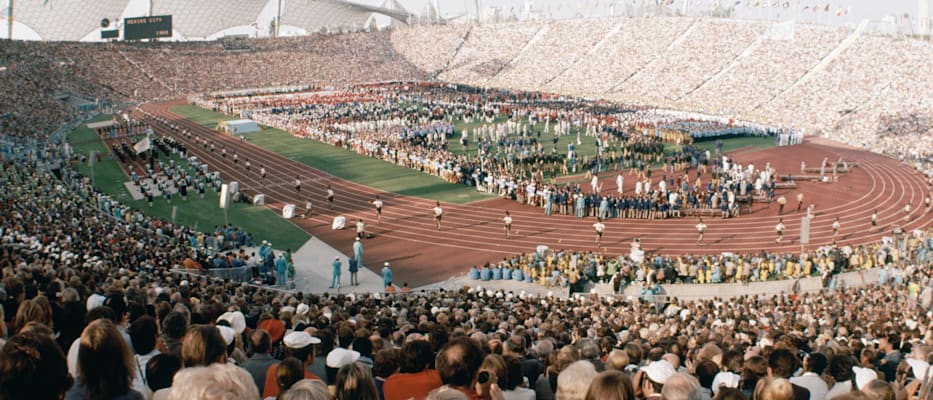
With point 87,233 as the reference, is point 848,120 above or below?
above

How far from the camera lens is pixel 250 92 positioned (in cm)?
8519

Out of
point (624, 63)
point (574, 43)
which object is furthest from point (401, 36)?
point (624, 63)

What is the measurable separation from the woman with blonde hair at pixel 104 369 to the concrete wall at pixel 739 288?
59.8 ft

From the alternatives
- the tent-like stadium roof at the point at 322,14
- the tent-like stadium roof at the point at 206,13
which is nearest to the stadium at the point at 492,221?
the tent-like stadium roof at the point at 206,13

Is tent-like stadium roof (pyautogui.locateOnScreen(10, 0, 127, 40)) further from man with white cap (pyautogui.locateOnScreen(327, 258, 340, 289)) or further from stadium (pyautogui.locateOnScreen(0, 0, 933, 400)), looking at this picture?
man with white cap (pyautogui.locateOnScreen(327, 258, 340, 289))

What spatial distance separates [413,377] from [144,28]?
10150cm

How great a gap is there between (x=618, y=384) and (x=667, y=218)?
27.6 metres

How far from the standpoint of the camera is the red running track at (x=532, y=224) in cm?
2670

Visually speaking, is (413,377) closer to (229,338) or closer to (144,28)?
(229,338)

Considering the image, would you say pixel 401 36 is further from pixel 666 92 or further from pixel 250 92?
pixel 666 92

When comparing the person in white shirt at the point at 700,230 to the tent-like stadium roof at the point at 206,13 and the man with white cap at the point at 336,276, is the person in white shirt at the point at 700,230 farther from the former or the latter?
the tent-like stadium roof at the point at 206,13

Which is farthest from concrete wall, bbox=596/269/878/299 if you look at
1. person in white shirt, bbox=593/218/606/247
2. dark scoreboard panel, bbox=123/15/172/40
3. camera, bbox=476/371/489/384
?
dark scoreboard panel, bbox=123/15/172/40

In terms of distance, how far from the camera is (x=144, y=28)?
3765 inches

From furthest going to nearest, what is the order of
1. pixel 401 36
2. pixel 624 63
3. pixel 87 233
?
1. pixel 401 36
2. pixel 624 63
3. pixel 87 233
